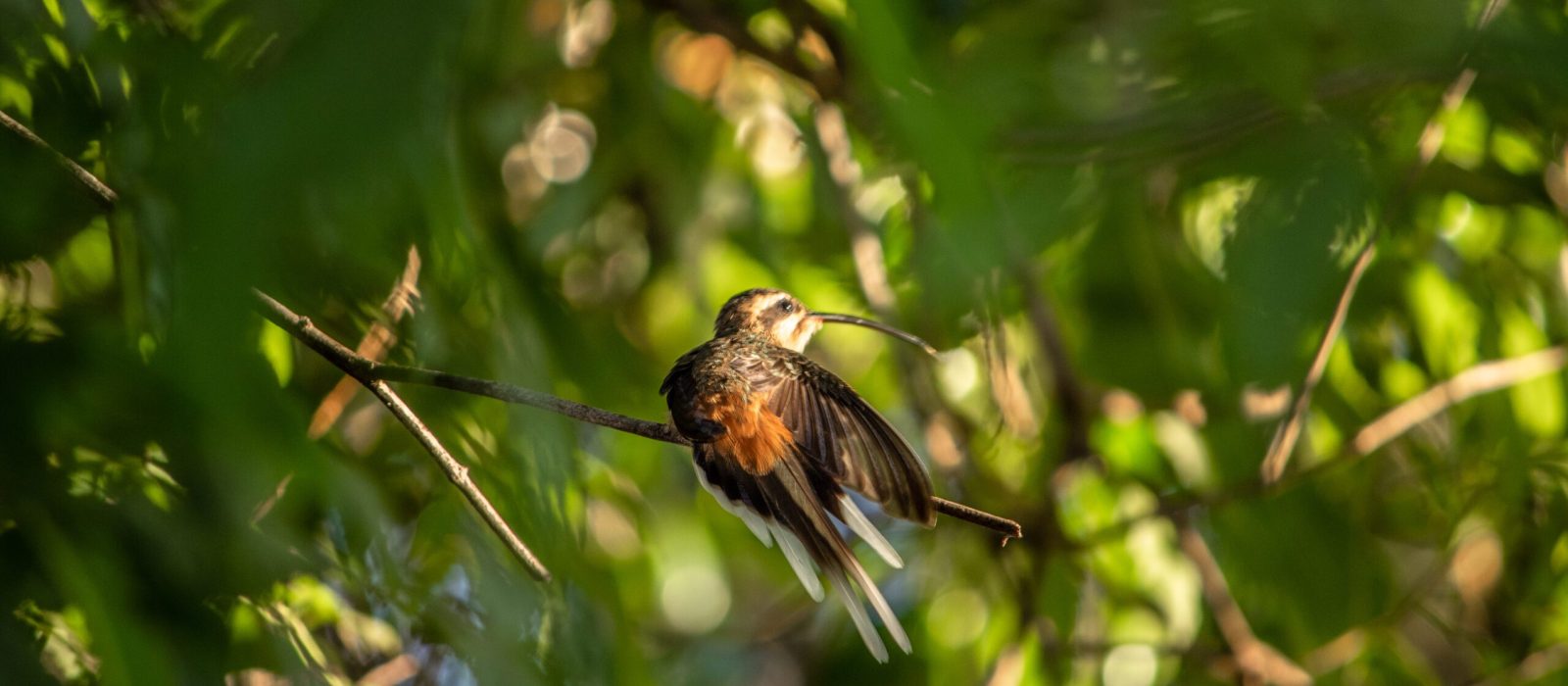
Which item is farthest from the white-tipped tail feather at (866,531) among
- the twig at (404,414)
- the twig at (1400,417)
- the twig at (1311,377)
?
the twig at (1400,417)

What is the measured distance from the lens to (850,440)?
3.76 feet

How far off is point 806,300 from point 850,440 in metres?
1.54

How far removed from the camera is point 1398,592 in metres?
3.06

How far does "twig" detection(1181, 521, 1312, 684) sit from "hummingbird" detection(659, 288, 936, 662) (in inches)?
65.0

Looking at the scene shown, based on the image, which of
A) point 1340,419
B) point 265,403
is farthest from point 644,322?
point 265,403

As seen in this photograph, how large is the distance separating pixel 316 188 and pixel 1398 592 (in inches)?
117

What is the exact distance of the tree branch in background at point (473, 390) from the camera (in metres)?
0.94

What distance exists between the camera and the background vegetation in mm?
917

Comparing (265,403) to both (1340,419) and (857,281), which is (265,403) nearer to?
(857,281)

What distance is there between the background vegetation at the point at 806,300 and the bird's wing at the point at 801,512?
165 mm

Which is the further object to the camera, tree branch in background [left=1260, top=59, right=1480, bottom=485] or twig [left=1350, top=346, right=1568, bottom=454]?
twig [left=1350, top=346, right=1568, bottom=454]

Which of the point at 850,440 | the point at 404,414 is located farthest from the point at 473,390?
the point at 850,440

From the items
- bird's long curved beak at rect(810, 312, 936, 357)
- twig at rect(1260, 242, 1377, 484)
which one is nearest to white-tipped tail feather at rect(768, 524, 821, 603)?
bird's long curved beak at rect(810, 312, 936, 357)

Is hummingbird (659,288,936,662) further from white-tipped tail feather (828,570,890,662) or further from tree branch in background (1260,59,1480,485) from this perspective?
tree branch in background (1260,59,1480,485)
